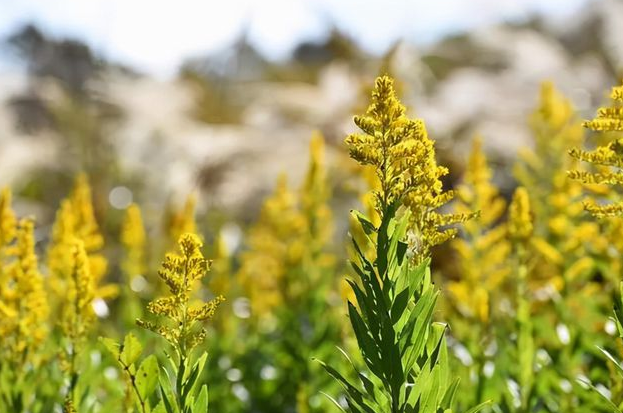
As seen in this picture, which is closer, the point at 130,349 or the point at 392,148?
the point at 392,148

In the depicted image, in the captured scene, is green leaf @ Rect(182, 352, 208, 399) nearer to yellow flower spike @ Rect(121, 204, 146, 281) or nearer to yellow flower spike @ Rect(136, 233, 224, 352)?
yellow flower spike @ Rect(136, 233, 224, 352)

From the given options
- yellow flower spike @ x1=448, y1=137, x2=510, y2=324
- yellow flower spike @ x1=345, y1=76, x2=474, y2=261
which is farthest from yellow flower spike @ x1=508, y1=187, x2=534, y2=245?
yellow flower spike @ x1=345, y1=76, x2=474, y2=261

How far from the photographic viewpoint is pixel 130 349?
6.65ft

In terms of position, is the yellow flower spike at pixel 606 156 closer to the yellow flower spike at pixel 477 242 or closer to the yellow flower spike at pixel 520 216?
the yellow flower spike at pixel 520 216

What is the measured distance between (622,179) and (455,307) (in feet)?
10.1

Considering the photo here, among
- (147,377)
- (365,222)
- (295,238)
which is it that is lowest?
(295,238)

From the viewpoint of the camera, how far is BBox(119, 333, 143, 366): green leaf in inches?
79.4

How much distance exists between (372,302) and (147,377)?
0.58m

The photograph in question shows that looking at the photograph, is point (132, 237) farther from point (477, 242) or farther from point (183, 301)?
point (183, 301)

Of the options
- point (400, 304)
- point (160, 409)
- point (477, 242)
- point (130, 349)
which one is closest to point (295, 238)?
point (477, 242)

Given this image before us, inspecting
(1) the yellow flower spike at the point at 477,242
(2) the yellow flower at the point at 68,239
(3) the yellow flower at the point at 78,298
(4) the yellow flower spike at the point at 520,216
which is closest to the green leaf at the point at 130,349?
(3) the yellow flower at the point at 78,298

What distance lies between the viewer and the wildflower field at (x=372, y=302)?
1.82 metres

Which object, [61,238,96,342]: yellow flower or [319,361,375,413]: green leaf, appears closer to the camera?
[319,361,375,413]: green leaf

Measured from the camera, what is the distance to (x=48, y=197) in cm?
1280
